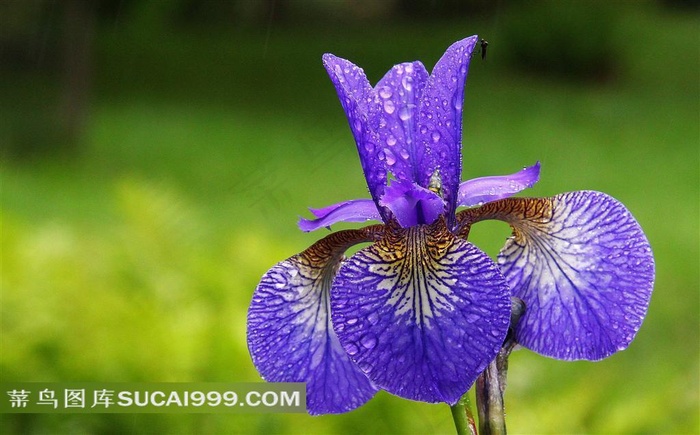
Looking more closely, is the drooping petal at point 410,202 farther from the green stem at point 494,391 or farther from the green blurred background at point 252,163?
the green blurred background at point 252,163

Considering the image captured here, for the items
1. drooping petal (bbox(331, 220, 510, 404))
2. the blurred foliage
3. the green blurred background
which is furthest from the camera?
the blurred foliage

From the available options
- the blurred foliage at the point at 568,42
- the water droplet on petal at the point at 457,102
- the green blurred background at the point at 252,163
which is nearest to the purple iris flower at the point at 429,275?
the water droplet on petal at the point at 457,102

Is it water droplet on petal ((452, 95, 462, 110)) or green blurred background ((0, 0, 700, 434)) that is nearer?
water droplet on petal ((452, 95, 462, 110))

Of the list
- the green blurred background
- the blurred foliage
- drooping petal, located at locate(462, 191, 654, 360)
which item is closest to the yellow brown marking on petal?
drooping petal, located at locate(462, 191, 654, 360)

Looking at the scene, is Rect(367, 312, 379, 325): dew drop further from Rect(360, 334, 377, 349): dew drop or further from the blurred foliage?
the blurred foliage

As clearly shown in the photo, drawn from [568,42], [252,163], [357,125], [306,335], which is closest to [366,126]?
[357,125]

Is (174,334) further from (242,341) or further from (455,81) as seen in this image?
(455,81)

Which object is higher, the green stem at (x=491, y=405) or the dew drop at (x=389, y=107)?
the dew drop at (x=389, y=107)
